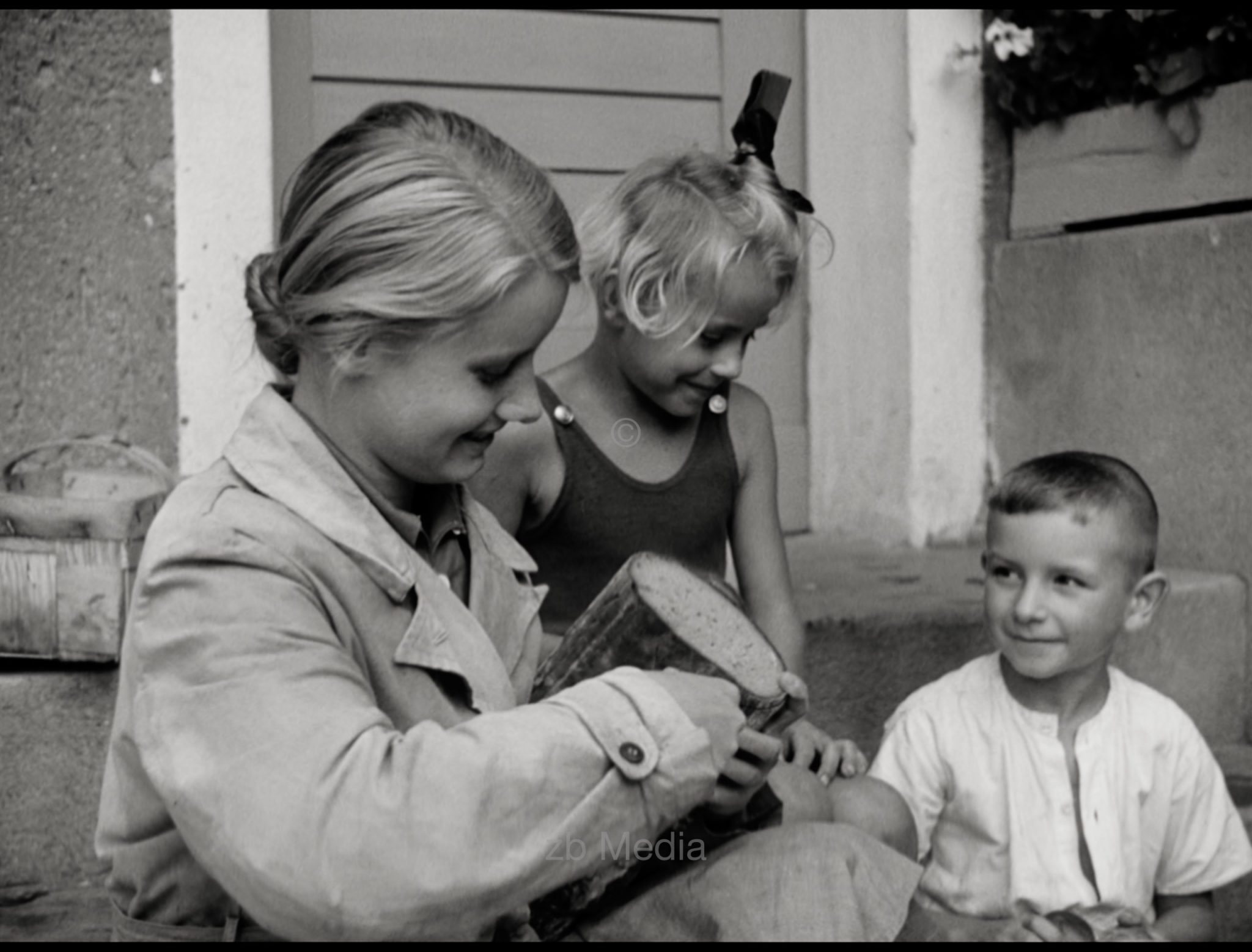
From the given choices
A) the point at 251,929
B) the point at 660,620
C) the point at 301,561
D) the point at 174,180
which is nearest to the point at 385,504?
the point at 301,561

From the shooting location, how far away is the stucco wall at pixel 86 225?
3156mm

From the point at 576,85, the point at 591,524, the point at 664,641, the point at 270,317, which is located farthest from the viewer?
the point at 576,85

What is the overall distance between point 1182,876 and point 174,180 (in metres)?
2.34

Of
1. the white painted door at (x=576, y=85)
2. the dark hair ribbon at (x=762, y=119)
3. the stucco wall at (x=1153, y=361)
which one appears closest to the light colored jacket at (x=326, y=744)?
the dark hair ribbon at (x=762, y=119)

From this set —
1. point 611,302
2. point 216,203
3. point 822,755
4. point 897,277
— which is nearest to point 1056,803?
point 822,755

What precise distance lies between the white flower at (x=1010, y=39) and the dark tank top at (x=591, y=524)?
172 cm

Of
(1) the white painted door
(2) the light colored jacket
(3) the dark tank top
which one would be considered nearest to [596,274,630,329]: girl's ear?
(3) the dark tank top

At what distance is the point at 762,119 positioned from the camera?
2.96 m

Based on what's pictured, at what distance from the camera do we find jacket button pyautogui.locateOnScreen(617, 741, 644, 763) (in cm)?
149

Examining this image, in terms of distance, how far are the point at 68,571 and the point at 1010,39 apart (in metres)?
2.59

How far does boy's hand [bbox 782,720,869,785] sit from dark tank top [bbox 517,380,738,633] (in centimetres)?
35

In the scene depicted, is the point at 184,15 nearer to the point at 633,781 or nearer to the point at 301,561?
the point at 301,561

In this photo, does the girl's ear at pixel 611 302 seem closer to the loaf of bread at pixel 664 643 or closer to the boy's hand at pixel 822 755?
the boy's hand at pixel 822 755

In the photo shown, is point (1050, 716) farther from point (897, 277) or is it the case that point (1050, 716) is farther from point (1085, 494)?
point (897, 277)
